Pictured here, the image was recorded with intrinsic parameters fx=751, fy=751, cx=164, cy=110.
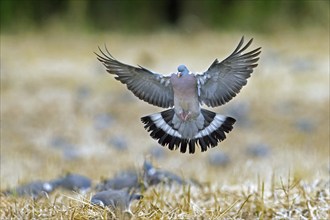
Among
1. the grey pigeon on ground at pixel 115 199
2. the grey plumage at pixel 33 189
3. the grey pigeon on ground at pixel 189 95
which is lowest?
the grey pigeon on ground at pixel 115 199

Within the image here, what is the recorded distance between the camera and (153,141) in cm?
625

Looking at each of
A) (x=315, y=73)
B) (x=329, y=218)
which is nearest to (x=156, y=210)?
(x=329, y=218)

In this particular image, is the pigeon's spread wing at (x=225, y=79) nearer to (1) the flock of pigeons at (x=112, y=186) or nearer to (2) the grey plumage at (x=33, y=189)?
(1) the flock of pigeons at (x=112, y=186)

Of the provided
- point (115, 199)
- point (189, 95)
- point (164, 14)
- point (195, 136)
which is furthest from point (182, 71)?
point (164, 14)

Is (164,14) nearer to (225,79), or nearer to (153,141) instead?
(153,141)

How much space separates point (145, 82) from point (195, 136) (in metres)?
0.23

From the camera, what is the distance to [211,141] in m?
2.10

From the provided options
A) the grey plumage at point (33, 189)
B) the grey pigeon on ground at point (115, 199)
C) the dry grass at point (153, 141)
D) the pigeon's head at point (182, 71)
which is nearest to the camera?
Result: the pigeon's head at point (182, 71)

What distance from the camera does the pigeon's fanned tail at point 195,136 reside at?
209cm

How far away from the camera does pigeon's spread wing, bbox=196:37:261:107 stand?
2.15 m

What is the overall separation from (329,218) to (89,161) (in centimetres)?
300

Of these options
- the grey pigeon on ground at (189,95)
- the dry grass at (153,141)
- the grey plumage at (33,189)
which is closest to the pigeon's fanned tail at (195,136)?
the grey pigeon on ground at (189,95)

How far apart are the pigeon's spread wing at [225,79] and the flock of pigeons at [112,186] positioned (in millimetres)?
548

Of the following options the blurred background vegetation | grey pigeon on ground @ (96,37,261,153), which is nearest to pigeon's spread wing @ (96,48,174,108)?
grey pigeon on ground @ (96,37,261,153)
